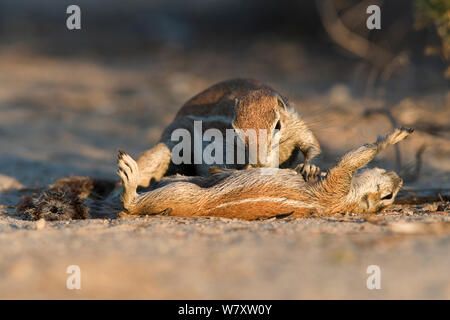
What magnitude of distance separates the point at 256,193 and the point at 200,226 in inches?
25.0

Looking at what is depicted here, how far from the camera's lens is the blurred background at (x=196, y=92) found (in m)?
2.85

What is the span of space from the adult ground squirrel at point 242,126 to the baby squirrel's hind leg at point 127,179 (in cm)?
68

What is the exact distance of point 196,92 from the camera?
11.1 m

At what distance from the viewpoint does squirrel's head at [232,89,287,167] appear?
4.61 metres

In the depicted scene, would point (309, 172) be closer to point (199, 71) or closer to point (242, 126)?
point (242, 126)

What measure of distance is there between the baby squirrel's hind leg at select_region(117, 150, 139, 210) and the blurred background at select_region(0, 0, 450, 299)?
0.41 meters

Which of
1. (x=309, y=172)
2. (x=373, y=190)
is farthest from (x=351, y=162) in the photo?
(x=373, y=190)

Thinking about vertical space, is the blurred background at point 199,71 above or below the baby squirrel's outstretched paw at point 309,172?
above

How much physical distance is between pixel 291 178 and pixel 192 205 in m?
0.83

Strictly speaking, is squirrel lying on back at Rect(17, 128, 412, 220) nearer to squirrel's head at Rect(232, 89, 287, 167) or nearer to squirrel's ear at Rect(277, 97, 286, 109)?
squirrel's head at Rect(232, 89, 287, 167)

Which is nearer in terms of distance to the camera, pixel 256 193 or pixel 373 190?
pixel 256 193

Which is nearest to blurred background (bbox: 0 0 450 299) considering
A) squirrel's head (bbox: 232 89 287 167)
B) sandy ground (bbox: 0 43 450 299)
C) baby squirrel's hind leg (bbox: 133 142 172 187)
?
sandy ground (bbox: 0 43 450 299)

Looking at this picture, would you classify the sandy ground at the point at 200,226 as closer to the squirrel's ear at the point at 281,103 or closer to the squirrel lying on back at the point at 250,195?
the squirrel lying on back at the point at 250,195

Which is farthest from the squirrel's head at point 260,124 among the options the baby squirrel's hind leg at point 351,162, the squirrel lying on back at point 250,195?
the baby squirrel's hind leg at point 351,162
